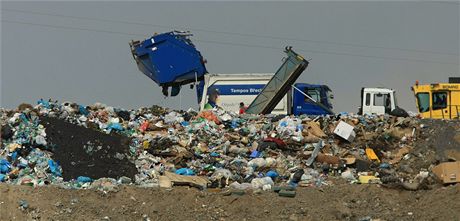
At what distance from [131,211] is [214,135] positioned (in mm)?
4528

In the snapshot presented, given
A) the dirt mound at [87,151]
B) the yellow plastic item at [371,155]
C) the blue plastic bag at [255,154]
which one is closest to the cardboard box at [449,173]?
the yellow plastic item at [371,155]

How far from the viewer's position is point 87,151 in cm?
1228

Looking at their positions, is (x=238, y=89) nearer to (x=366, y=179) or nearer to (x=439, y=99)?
(x=439, y=99)

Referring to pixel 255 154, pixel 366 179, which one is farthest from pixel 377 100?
pixel 366 179

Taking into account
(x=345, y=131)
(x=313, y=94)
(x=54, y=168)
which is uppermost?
(x=313, y=94)

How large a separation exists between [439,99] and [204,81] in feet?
21.0

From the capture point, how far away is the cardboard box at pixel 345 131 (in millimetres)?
13789

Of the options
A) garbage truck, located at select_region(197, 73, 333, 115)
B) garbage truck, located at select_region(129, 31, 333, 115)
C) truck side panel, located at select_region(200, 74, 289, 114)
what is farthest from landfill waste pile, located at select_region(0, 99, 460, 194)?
truck side panel, located at select_region(200, 74, 289, 114)

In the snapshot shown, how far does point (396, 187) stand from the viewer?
36.3 feet

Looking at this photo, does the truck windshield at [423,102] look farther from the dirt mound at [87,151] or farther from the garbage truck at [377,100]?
the dirt mound at [87,151]

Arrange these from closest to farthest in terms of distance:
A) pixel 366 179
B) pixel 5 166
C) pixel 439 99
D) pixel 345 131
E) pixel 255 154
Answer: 1. pixel 5 166
2. pixel 366 179
3. pixel 255 154
4. pixel 345 131
5. pixel 439 99

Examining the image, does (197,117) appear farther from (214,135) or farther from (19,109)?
(19,109)

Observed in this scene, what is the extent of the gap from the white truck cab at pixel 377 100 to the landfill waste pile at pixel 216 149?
3883 mm

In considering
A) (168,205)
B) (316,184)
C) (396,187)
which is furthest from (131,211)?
(396,187)
